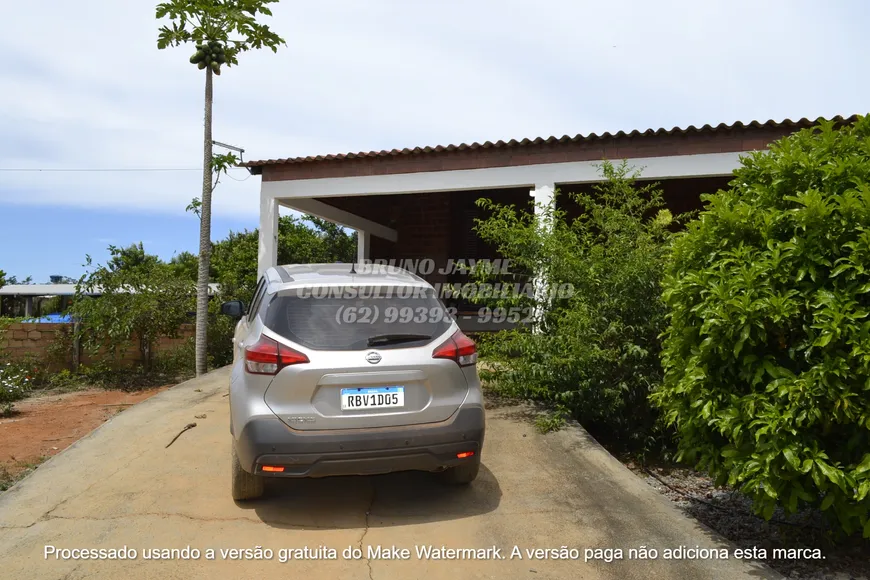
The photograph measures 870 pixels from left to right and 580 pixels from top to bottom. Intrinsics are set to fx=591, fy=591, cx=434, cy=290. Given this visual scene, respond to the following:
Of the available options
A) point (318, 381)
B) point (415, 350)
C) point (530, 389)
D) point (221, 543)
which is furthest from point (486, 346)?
point (221, 543)

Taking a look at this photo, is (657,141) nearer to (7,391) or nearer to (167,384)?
(167,384)

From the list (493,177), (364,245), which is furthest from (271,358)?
(364,245)

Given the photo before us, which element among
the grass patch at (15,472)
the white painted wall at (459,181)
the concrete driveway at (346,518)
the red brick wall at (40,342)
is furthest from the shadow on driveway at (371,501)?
the red brick wall at (40,342)

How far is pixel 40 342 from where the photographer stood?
35.1 ft

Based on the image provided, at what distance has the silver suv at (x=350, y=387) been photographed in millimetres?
3564

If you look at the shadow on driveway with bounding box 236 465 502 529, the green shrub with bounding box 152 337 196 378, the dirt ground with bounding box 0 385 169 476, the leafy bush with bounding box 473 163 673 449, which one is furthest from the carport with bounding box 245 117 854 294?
the shadow on driveway with bounding box 236 465 502 529

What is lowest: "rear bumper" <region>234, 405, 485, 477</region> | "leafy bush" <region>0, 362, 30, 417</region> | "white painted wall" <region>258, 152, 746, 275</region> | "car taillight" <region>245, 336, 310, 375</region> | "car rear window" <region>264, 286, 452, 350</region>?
"leafy bush" <region>0, 362, 30, 417</region>

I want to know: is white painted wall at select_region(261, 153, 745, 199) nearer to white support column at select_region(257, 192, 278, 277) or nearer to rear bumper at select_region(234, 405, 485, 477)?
white support column at select_region(257, 192, 278, 277)

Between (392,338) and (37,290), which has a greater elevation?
(37,290)

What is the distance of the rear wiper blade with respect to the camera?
3.76 m

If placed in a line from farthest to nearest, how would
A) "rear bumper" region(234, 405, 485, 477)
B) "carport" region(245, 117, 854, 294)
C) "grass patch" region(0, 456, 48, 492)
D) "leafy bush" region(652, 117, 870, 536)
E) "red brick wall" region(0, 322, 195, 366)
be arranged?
1. "red brick wall" region(0, 322, 195, 366)
2. "carport" region(245, 117, 854, 294)
3. "grass patch" region(0, 456, 48, 492)
4. "rear bumper" region(234, 405, 485, 477)
5. "leafy bush" region(652, 117, 870, 536)

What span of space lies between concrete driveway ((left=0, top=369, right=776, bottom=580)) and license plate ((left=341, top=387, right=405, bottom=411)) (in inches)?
32.5

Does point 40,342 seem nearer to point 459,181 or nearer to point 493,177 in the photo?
point 459,181

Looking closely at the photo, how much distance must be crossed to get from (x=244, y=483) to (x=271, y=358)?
106cm
